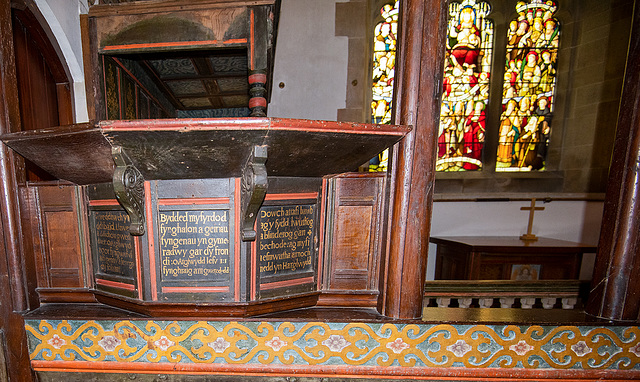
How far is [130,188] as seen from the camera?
1285 mm

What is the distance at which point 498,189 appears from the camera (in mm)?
5047

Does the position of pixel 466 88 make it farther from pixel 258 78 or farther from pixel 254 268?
pixel 254 268

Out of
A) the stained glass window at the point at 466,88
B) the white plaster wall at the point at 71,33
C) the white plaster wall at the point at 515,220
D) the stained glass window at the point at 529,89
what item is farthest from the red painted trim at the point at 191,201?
the stained glass window at the point at 529,89

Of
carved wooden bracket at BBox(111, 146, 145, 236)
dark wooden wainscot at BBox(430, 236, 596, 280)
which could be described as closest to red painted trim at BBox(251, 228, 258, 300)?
carved wooden bracket at BBox(111, 146, 145, 236)

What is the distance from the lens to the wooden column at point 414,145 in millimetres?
1368

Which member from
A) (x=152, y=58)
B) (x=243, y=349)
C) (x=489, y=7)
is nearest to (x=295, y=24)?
(x=152, y=58)

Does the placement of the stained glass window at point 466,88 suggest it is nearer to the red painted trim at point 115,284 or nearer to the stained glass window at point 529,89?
the stained glass window at point 529,89

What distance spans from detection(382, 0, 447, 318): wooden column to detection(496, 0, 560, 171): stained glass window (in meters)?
4.71

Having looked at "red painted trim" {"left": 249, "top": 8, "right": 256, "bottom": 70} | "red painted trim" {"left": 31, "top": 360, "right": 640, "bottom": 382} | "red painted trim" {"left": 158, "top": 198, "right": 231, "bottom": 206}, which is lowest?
"red painted trim" {"left": 31, "top": 360, "right": 640, "bottom": 382}

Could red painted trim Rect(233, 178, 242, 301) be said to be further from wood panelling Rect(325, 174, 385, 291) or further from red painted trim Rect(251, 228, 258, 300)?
wood panelling Rect(325, 174, 385, 291)

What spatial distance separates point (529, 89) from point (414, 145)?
17.9 feet

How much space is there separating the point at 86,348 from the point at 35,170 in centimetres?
134

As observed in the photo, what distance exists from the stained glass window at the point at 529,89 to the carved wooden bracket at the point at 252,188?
17.6 ft

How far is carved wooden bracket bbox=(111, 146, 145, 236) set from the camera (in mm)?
1226
